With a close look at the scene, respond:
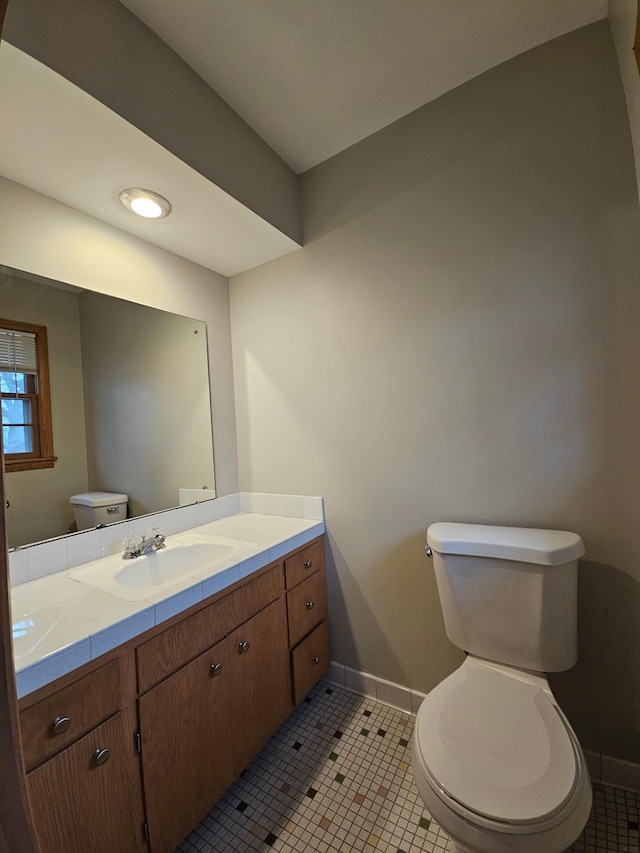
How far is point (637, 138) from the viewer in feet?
3.33

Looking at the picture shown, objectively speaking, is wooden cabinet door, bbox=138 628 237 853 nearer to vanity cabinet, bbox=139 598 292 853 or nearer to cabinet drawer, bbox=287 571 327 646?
vanity cabinet, bbox=139 598 292 853

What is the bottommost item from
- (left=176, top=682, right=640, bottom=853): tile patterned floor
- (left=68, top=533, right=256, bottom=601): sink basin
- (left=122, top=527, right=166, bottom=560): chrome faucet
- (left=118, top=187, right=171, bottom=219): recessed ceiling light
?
(left=176, top=682, right=640, bottom=853): tile patterned floor

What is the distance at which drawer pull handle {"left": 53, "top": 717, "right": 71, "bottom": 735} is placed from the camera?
768mm

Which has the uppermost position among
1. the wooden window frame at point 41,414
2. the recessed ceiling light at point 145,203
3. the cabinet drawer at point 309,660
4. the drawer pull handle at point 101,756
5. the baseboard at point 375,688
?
the recessed ceiling light at point 145,203

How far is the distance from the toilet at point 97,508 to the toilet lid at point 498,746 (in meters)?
1.29

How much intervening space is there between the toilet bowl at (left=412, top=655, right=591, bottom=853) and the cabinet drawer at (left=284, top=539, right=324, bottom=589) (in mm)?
659

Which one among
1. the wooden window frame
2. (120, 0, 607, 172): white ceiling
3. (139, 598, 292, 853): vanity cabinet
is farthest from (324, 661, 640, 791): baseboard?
(120, 0, 607, 172): white ceiling

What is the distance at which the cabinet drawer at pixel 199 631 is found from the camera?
0.95 m

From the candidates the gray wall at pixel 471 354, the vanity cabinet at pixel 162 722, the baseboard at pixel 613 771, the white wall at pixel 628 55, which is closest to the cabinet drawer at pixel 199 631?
the vanity cabinet at pixel 162 722

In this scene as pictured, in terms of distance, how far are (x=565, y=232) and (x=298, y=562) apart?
1622 millimetres

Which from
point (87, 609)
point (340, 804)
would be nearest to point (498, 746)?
point (340, 804)


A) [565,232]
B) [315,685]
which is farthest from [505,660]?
[565,232]

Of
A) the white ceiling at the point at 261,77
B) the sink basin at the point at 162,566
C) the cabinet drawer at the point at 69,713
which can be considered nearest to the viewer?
the cabinet drawer at the point at 69,713

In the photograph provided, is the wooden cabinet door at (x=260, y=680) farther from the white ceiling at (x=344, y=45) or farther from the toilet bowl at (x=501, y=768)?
the white ceiling at (x=344, y=45)
